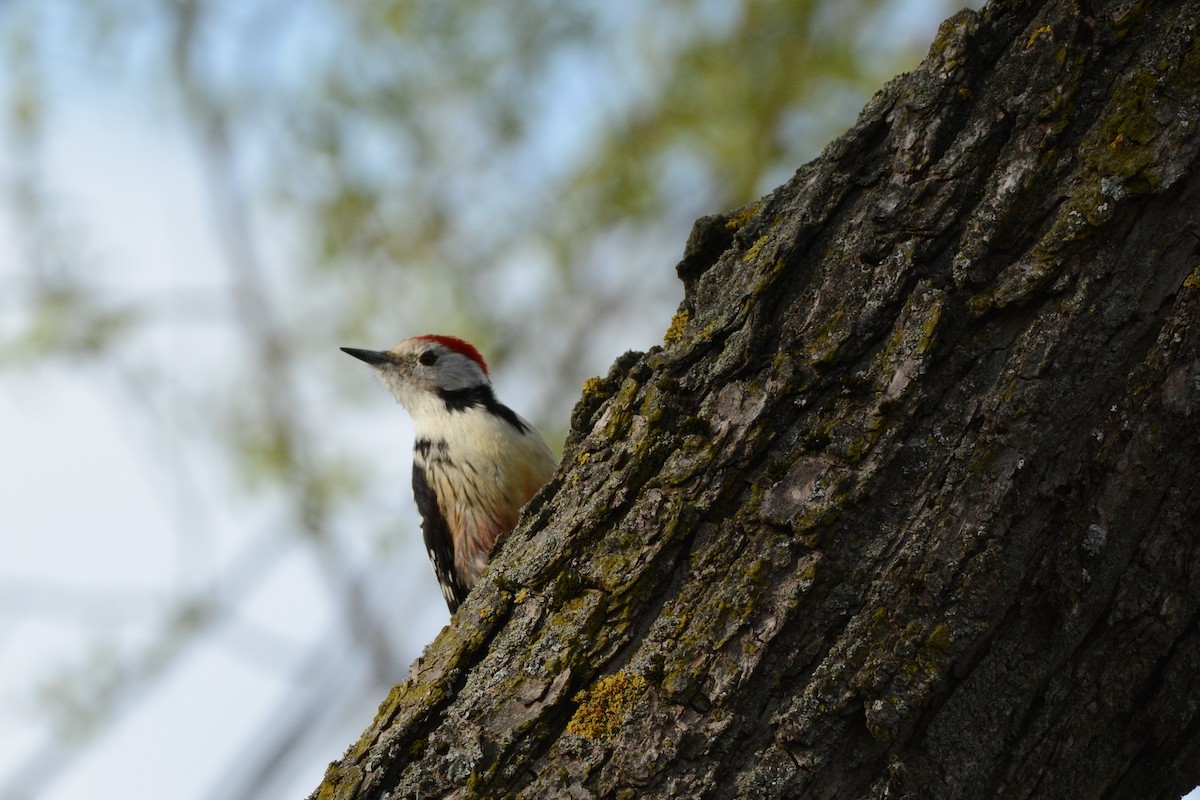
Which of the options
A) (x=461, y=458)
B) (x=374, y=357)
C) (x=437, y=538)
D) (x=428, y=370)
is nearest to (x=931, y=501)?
(x=461, y=458)

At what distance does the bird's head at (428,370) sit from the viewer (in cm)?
458

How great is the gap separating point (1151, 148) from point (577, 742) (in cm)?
131

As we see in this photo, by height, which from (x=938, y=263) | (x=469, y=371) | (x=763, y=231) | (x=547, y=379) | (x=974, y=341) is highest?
(x=547, y=379)

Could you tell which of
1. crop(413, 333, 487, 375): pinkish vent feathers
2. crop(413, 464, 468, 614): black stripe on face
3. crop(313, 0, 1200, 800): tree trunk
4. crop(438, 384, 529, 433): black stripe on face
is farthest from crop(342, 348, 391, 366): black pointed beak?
crop(313, 0, 1200, 800): tree trunk

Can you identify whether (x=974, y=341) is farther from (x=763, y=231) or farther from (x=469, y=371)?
(x=469, y=371)

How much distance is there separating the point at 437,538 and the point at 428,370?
2.62ft

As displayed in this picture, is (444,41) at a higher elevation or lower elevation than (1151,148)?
higher

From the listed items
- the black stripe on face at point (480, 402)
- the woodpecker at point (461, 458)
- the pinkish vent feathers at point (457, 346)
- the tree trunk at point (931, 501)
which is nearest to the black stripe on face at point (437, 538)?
the woodpecker at point (461, 458)

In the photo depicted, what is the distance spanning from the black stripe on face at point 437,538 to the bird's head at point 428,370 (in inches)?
14.8

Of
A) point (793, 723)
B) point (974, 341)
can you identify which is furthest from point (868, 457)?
point (793, 723)

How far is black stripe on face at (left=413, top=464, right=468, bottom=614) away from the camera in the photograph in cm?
421

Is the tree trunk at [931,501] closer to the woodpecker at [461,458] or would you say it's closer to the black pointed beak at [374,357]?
the woodpecker at [461,458]

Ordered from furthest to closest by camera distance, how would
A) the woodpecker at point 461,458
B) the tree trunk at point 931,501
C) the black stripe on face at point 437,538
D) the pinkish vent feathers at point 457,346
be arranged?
1. the pinkish vent feathers at point 457,346
2. the black stripe on face at point 437,538
3. the woodpecker at point 461,458
4. the tree trunk at point 931,501

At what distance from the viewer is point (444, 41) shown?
26.4ft
